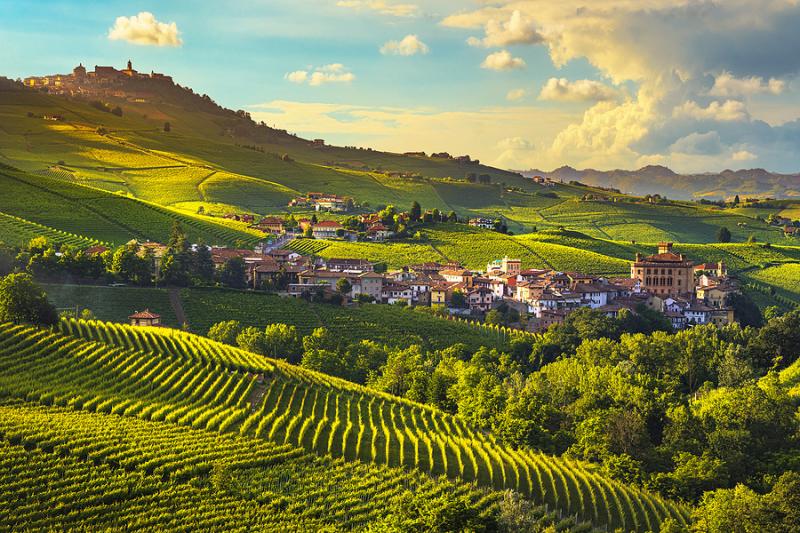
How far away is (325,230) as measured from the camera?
5157 inches

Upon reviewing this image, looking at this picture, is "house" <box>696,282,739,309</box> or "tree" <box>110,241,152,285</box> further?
"house" <box>696,282,739,309</box>

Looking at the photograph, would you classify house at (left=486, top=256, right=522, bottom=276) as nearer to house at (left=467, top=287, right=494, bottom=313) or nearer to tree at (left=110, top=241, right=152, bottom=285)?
house at (left=467, top=287, right=494, bottom=313)

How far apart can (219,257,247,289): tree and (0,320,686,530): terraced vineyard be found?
29.4 m

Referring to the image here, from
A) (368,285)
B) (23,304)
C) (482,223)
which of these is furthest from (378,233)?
(23,304)

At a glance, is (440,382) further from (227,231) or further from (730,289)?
(227,231)

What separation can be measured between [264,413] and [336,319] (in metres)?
34.8

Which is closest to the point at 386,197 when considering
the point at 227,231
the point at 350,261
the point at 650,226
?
the point at 650,226

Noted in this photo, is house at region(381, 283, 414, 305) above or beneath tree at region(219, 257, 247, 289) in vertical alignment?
beneath

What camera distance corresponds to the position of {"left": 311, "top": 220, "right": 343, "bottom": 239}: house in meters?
130

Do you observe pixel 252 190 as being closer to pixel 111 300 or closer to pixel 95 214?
pixel 95 214

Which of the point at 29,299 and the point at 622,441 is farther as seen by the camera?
the point at 29,299

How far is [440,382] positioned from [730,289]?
60.9 metres

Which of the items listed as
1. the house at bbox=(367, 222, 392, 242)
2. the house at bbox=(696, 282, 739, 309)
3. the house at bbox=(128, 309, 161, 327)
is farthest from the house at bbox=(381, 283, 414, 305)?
the house at bbox=(696, 282, 739, 309)

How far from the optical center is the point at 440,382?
5712 centimetres
